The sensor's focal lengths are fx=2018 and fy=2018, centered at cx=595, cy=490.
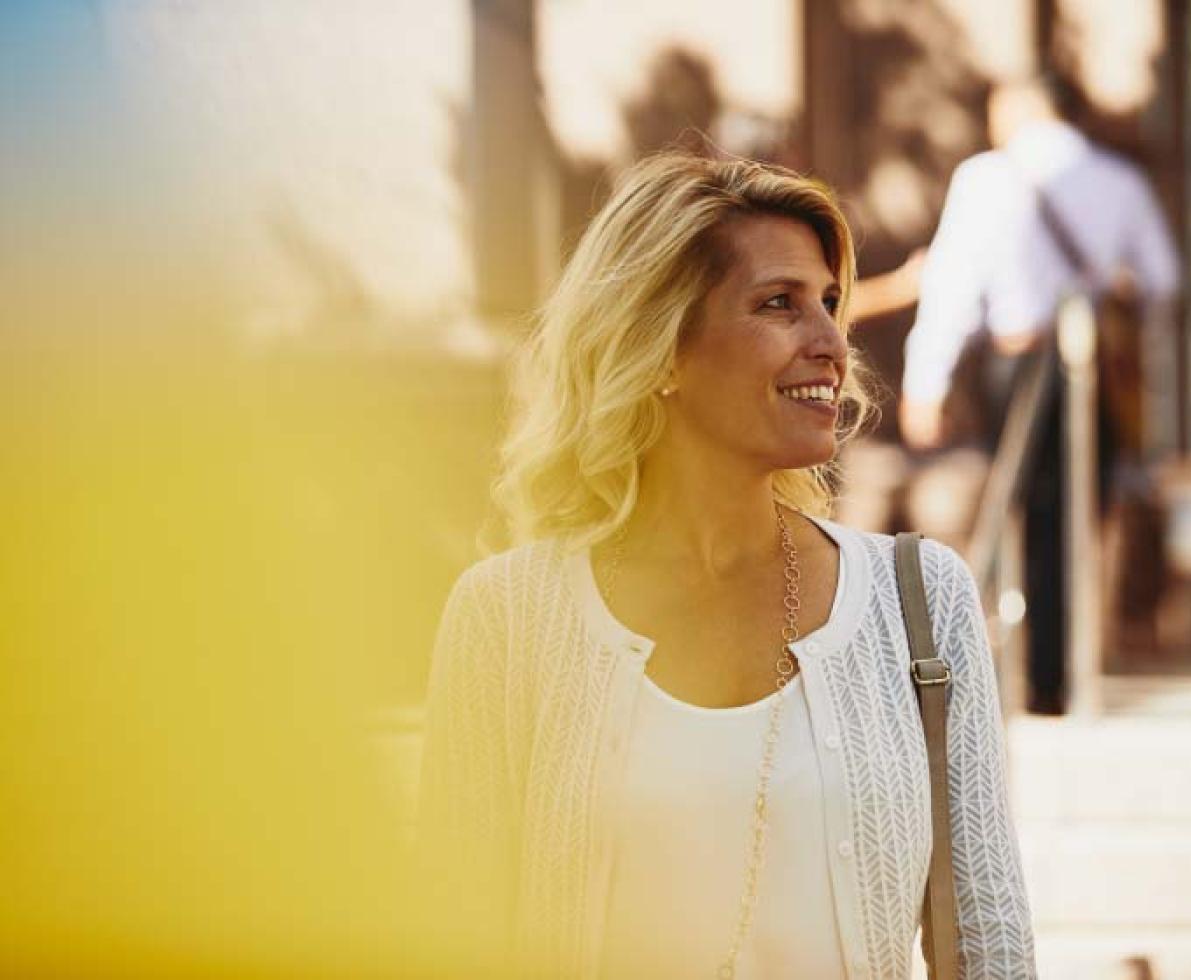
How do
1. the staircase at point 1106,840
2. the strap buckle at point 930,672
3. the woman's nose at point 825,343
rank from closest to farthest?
1. the strap buckle at point 930,672
2. the woman's nose at point 825,343
3. the staircase at point 1106,840

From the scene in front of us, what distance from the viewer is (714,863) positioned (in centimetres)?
241

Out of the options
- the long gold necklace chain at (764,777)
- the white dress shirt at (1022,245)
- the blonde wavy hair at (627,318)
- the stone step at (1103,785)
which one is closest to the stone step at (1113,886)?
the stone step at (1103,785)

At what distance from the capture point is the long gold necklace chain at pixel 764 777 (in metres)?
2.39

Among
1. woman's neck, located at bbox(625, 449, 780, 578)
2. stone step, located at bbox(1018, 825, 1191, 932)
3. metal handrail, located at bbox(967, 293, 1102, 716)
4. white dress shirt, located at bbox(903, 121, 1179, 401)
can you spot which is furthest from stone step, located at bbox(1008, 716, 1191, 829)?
woman's neck, located at bbox(625, 449, 780, 578)

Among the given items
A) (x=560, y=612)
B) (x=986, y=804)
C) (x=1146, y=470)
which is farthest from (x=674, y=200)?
(x=1146, y=470)

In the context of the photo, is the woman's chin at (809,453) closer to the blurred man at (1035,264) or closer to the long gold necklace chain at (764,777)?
the long gold necklace chain at (764,777)

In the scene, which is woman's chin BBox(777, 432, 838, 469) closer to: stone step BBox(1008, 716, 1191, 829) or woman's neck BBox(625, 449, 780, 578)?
woman's neck BBox(625, 449, 780, 578)

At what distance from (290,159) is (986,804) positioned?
1.16m

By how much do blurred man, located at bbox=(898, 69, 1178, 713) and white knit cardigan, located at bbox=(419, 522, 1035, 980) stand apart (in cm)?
358

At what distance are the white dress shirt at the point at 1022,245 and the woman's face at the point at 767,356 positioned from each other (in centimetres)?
351

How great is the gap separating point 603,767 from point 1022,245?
434 centimetres

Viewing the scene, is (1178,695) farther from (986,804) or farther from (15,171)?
(15,171)

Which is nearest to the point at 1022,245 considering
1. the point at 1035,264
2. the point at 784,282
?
the point at 1035,264

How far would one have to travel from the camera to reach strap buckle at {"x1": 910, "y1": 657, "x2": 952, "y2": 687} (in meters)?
2.51
